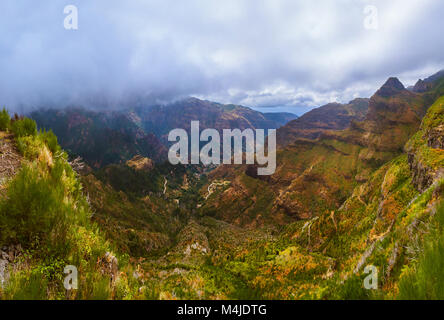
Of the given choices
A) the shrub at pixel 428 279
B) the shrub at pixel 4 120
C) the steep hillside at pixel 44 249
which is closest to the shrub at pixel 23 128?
the shrub at pixel 4 120

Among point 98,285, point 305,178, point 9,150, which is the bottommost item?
point 305,178

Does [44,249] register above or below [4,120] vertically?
below

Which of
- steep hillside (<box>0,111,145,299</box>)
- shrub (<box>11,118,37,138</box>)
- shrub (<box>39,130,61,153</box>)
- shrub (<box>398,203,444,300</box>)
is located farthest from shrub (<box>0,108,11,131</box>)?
shrub (<box>398,203,444,300</box>)

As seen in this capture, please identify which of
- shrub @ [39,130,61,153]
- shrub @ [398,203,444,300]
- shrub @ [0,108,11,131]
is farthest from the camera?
shrub @ [39,130,61,153]

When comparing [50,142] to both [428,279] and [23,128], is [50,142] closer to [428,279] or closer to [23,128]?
[23,128]

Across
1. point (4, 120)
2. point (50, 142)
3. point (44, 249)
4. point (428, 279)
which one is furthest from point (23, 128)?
point (428, 279)

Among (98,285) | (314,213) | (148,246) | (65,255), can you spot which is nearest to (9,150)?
(65,255)

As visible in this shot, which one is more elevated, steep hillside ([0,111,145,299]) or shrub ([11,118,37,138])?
shrub ([11,118,37,138])

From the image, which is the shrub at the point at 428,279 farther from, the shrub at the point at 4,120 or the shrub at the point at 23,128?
the shrub at the point at 4,120

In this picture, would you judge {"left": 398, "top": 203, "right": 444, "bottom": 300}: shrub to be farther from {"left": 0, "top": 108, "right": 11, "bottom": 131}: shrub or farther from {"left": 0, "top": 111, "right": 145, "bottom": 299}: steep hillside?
{"left": 0, "top": 108, "right": 11, "bottom": 131}: shrub

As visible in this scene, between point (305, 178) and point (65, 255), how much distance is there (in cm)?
20670
